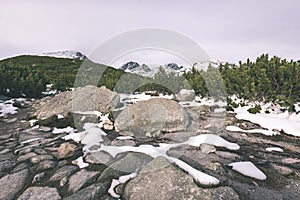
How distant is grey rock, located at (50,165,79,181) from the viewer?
5817 millimetres

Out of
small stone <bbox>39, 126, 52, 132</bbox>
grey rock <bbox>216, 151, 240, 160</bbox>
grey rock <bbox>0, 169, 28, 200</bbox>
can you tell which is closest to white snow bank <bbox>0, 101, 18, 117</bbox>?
small stone <bbox>39, 126, 52, 132</bbox>

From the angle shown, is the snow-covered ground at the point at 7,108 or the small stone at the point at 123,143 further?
the snow-covered ground at the point at 7,108

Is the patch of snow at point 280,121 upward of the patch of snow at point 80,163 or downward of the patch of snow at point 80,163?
upward

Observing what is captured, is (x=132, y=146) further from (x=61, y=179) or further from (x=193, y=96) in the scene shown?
(x=193, y=96)

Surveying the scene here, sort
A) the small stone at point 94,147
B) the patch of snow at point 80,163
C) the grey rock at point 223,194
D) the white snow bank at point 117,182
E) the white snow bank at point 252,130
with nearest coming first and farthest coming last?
the grey rock at point 223,194 < the white snow bank at point 117,182 < the patch of snow at point 80,163 < the small stone at point 94,147 < the white snow bank at point 252,130

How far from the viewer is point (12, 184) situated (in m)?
5.66

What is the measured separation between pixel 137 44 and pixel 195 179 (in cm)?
631

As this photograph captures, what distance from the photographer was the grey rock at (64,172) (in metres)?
5.82

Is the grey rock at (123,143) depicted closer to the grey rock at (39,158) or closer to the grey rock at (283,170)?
the grey rock at (39,158)

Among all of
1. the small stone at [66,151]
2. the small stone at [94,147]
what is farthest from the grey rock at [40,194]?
the small stone at [94,147]

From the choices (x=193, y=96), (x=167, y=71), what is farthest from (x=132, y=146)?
(x=167, y=71)

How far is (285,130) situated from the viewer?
9414 mm

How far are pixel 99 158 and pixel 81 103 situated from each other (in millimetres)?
7594

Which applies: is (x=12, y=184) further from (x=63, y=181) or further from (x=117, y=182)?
(x=117, y=182)
